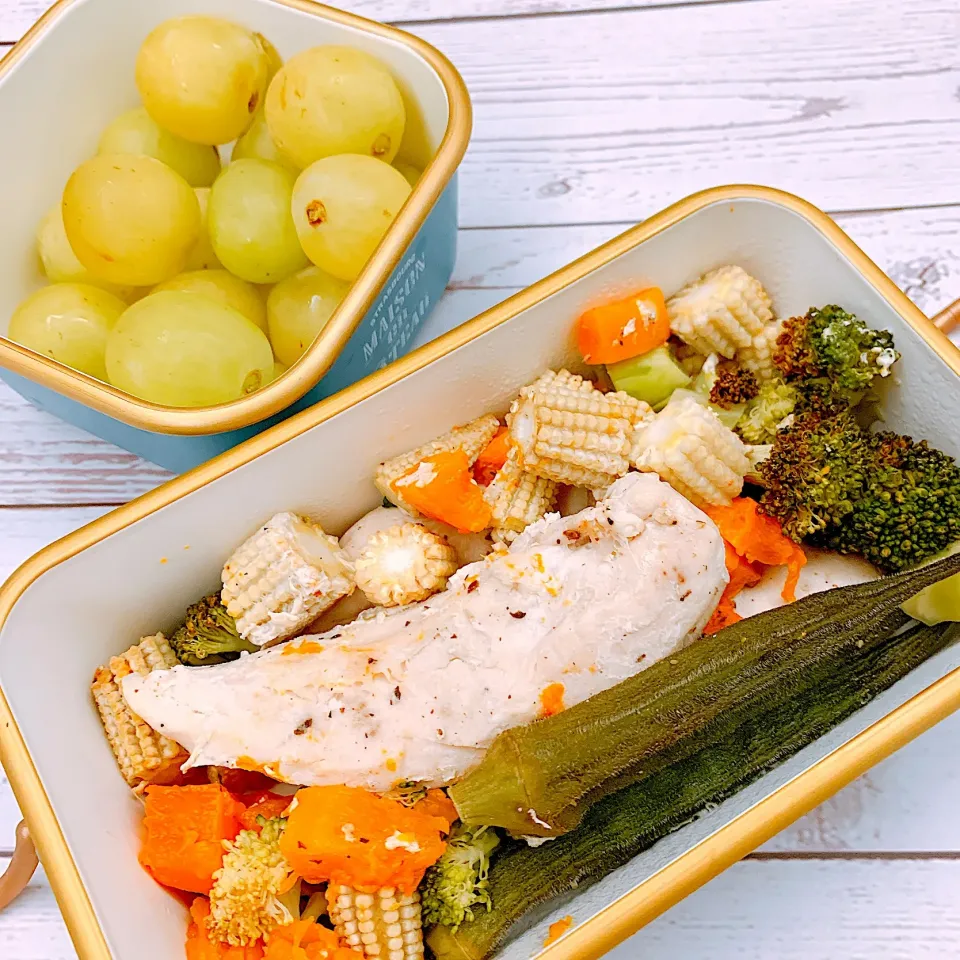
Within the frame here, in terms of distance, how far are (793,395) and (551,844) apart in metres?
0.58

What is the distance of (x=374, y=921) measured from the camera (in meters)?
0.90

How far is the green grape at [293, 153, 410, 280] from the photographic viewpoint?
40.8 inches

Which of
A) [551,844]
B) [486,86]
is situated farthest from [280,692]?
[486,86]

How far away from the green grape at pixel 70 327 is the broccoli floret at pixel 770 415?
0.77 meters

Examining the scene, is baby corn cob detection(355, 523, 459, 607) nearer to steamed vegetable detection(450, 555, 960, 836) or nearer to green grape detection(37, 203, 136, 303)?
steamed vegetable detection(450, 555, 960, 836)

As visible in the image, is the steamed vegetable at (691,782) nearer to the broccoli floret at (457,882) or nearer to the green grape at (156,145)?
the broccoli floret at (457,882)

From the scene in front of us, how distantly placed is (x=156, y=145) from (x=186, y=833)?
0.83 metres

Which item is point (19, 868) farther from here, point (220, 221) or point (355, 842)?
point (220, 221)

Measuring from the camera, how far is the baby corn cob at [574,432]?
1.03 metres

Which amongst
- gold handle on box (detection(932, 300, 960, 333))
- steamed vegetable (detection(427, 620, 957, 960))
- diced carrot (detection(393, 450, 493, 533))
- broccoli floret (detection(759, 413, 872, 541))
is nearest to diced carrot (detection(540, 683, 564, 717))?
steamed vegetable (detection(427, 620, 957, 960))

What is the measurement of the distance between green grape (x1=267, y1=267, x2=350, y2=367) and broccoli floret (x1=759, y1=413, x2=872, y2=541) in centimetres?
55

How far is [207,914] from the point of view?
92 centimetres

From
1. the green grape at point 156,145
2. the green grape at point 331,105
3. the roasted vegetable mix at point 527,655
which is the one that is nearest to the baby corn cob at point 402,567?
the roasted vegetable mix at point 527,655

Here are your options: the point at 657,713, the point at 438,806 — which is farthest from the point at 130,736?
the point at 657,713
